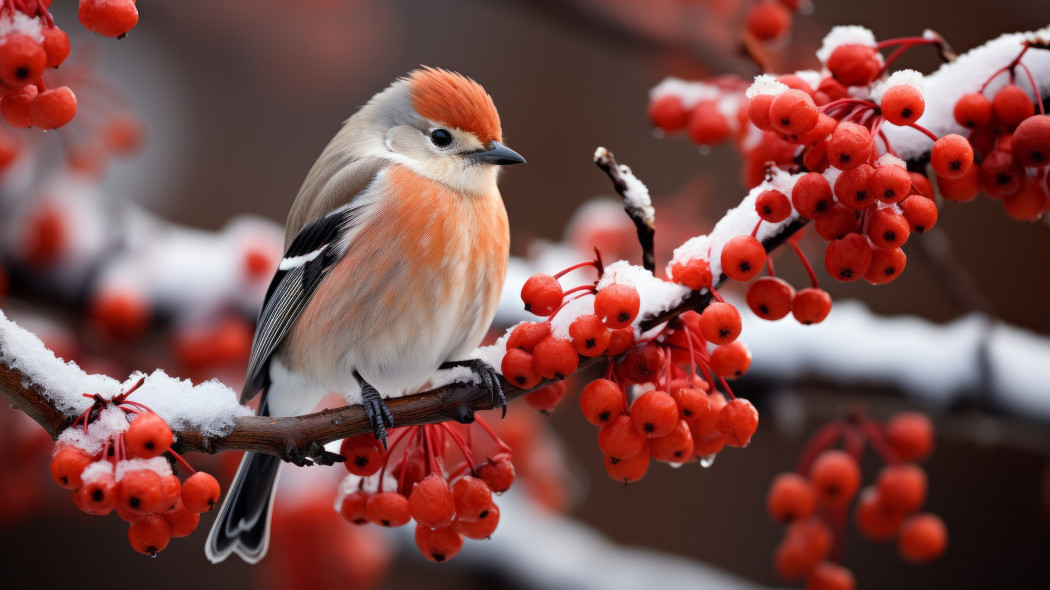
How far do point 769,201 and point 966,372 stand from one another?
949 mm

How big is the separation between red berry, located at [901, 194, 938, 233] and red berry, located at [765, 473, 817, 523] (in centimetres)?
57

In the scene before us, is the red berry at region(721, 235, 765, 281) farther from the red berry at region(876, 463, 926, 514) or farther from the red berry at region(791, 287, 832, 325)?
the red berry at region(876, 463, 926, 514)

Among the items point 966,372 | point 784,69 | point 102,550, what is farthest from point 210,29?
point 966,372

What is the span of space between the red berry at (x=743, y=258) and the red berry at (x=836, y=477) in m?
0.55

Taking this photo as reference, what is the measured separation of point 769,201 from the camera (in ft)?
2.81

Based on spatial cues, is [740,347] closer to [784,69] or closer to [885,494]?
[885,494]

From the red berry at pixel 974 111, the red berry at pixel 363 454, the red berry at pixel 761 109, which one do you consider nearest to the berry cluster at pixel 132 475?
the red berry at pixel 363 454

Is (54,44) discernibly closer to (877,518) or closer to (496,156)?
(496,156)

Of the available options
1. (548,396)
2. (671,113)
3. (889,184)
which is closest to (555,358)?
(548,396)

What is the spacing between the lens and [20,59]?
775mm

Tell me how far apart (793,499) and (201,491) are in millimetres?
876

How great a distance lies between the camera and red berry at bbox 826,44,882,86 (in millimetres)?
963

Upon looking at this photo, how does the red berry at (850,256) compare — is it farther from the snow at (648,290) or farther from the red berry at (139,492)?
the red berry at (139,492)

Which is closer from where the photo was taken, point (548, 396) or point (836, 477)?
point (548, 396)
